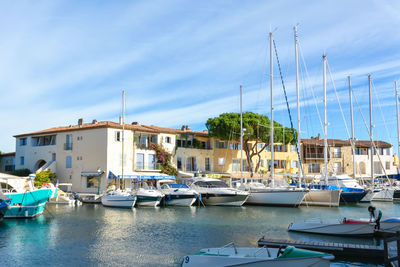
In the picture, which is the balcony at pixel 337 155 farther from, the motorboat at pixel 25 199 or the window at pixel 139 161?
the motorboat at pixel 25 199

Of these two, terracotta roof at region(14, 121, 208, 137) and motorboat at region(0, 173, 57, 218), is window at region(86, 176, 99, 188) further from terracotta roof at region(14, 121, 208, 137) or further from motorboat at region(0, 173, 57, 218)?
motorboat at region(0, 173, 57, 218)

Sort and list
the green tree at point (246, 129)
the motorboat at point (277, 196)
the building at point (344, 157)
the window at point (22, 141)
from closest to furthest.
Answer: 1. the motorboat at point (277, 196)
2. the green tree at point (246, 129)
3. the window at point (22, 141)
4. the building at point (344, 157)

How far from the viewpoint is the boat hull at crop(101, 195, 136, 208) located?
1558 inches

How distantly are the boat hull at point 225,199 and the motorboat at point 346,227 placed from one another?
17.9 meters

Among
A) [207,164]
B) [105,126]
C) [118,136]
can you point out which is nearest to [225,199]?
[118,136]

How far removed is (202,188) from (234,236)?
822 inches

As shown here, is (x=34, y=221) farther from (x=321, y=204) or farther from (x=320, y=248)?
(x=321, y=204)

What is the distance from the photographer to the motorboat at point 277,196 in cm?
3916

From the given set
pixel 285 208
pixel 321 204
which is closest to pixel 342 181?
pixel 321 204

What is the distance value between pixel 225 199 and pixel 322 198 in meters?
10.0

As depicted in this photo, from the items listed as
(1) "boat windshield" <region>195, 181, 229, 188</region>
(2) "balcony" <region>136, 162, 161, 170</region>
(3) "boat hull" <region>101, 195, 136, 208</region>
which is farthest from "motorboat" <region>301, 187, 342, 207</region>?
(2) "balcony" <region>136, 162, 161, 170</region>

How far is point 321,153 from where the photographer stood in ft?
232

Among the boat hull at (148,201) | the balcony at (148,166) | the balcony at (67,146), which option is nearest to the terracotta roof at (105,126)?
the balcony at (67,146)

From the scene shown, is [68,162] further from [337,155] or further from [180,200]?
[337,155]
